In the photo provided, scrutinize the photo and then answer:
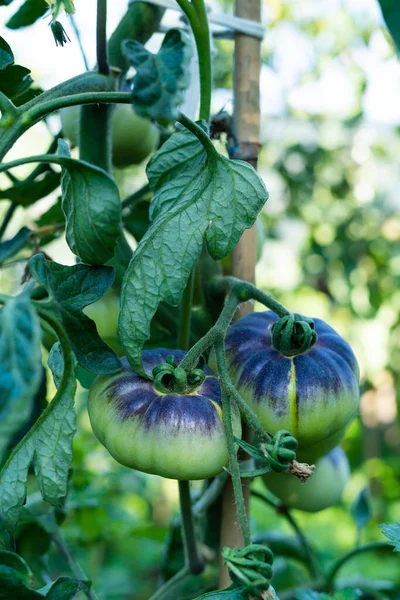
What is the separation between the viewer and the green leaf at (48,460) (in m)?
0.47

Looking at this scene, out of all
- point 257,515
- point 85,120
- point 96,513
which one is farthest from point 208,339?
point 257,515

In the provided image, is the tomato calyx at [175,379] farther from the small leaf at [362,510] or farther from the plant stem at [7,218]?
the small leaf at [362,510]

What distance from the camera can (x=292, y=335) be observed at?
0.56 m

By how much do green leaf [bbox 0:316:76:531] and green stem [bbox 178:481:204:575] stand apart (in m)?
0.14

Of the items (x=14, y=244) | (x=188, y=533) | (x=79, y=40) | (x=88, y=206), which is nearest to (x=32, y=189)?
(x=14, y=244)

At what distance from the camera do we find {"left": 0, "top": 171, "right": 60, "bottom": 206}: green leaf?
29.0 inches

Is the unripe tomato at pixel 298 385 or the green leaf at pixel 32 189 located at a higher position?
the green leaf at pixel 32 189

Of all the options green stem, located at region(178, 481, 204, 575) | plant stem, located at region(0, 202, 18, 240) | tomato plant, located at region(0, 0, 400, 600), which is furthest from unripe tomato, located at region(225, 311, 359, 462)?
plant stem, located at region(0, 202, 18, 240)

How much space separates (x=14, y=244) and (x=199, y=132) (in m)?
0.34

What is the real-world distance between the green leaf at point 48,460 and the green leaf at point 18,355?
0.12m

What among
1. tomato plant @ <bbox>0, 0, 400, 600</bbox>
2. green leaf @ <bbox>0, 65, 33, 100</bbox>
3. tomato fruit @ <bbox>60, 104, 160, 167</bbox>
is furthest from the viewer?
tomato fruit @ <bbox>60, 104, 160, 167</bbox>

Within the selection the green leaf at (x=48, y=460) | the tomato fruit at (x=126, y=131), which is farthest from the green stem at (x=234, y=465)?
the tomato fruit at (x=126, y=131)

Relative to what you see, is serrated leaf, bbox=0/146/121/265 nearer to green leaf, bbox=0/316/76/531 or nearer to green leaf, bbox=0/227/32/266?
green leaf, bbox=0/316/76/531

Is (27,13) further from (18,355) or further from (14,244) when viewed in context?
(18,355)
